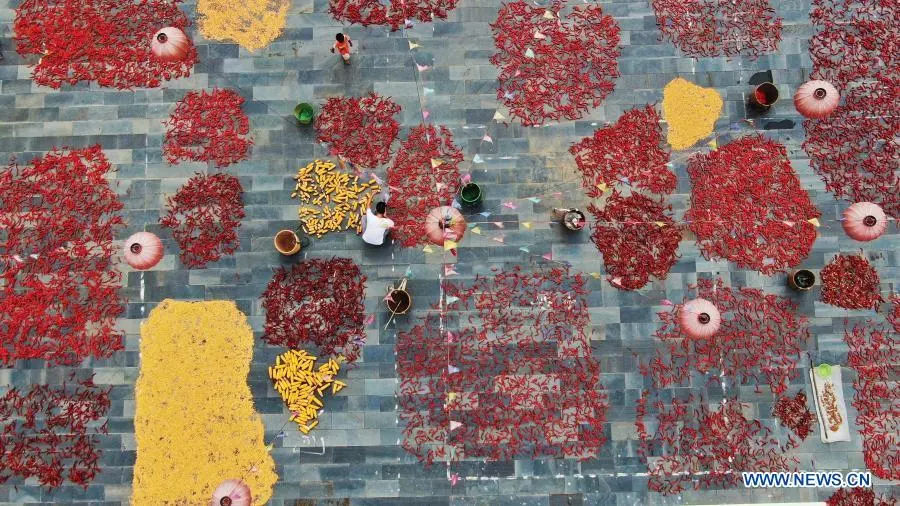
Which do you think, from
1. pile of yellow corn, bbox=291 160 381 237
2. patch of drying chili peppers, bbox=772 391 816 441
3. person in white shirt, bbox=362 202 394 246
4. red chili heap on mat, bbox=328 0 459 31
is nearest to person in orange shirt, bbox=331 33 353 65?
red chili heap on mat, bbox=328 0 459 31

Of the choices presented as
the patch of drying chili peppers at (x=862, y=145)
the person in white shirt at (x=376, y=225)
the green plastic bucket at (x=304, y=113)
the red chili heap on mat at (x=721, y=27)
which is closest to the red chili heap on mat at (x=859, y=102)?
the patch of drying chili peppers at (x=862, y=145)

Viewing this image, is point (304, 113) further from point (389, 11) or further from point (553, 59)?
point (553, 59)

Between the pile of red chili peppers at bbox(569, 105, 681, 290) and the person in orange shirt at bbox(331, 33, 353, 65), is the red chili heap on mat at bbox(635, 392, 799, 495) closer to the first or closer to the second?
the pile of red chili peppers at bbox(569, 105, 681, 290)

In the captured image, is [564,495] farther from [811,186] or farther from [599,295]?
[811,186]

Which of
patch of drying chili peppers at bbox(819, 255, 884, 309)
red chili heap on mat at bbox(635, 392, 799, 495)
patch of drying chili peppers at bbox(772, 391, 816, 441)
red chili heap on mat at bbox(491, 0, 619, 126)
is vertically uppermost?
red chili heap on mat at bbox(491, 0, 619, 126)

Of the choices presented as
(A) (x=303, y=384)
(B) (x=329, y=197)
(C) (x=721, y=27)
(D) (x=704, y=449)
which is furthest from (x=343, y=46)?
(D) (x=704, y=449)

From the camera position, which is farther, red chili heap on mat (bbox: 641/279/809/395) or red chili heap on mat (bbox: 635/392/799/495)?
red chili heap on mat (bbox: 641/279/809/395)
